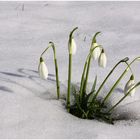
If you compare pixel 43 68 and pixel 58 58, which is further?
pixel 58 58

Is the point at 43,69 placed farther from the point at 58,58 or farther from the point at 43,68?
the point at 58,58

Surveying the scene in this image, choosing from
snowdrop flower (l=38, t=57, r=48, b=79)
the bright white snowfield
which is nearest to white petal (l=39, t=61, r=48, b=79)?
snowdrop flower (l=38, t=57, r=48, b=79)

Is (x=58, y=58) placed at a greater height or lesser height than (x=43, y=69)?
lesser

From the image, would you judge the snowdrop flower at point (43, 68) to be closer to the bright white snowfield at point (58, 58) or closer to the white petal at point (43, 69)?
the white petal at point (43, 69)

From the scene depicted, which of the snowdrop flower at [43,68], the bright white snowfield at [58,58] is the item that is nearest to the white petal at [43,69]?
the snowdrop flower at [43,68]

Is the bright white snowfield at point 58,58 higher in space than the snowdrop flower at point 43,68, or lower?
lower

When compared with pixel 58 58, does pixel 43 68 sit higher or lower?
higher

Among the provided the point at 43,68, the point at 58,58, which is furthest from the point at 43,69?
the point at 58,58

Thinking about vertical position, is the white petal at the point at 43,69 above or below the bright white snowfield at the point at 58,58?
above

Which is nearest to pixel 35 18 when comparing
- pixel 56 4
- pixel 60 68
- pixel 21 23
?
pixel 21 23
